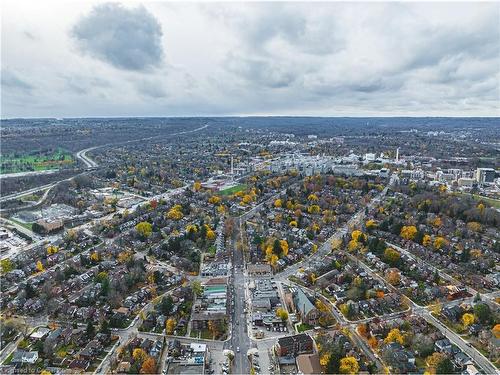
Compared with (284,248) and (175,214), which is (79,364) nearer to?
(284,248)

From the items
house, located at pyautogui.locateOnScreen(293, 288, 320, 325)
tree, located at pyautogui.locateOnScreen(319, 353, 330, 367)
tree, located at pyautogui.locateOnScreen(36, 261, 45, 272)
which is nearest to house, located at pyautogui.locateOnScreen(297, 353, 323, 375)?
tree, located at pyautogui.locateOnScreen(319, 353, 330, 367)

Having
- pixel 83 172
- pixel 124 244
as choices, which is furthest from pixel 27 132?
pixel 124 244

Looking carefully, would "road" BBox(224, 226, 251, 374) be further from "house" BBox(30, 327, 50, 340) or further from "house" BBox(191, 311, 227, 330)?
"house" BBox(30, 327, 50, 340)

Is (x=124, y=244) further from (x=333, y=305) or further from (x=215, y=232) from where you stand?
(x=333, y=305)

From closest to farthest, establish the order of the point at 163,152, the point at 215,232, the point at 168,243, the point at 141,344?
the point at 141,344
the point at 168,243
the point at 215,232
the point at 163,152

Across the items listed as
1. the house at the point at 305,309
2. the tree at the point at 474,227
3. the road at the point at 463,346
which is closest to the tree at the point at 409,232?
the tree at the point at 474,227

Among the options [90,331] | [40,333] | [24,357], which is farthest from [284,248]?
[24,357]
